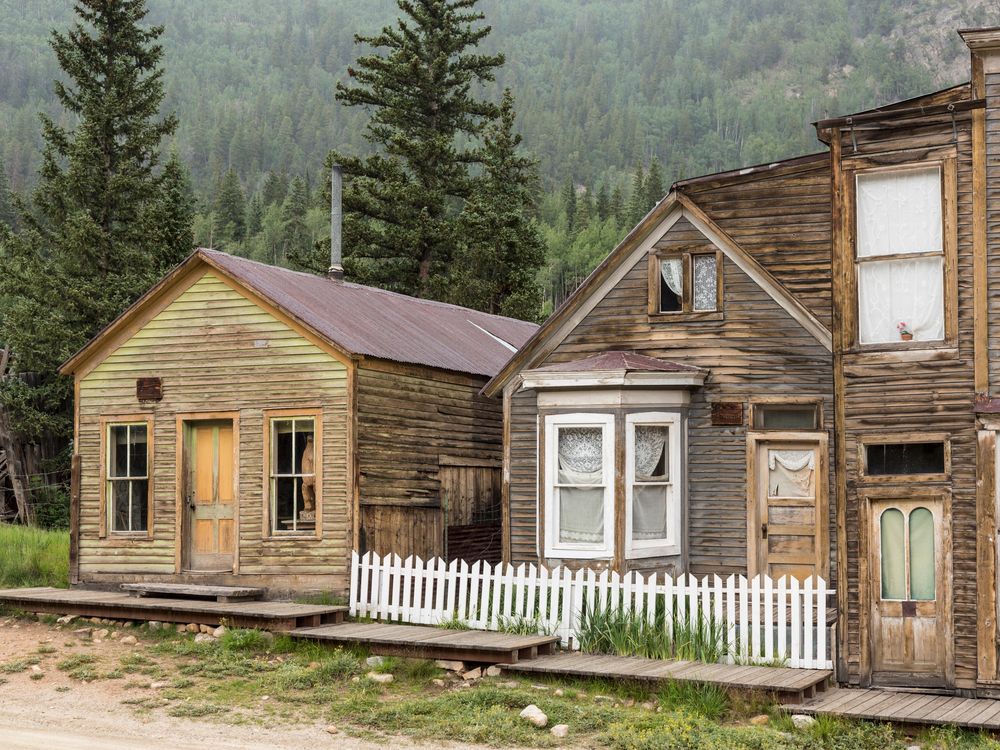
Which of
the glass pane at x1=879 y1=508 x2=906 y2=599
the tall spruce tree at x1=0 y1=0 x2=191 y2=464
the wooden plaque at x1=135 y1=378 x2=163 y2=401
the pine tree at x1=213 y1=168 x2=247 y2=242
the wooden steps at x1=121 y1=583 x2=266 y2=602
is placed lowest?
the wooden steps at x1=121 y1=583 x2=266 y2=602

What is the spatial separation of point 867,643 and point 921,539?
1286 mm

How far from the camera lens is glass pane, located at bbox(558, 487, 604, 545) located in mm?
16906

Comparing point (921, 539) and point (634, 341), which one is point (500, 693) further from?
point (634, 341)

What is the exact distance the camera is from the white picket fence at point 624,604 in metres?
13.8

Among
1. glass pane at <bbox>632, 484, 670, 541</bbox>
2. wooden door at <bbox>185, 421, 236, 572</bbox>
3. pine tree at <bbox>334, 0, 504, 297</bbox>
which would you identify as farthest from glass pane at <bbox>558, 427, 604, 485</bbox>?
pine tree at <bbox>334, 0, 504, 297</bbox>

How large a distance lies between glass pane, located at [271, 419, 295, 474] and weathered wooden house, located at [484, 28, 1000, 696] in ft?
10.7

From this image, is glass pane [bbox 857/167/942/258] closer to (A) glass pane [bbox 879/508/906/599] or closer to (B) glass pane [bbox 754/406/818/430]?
(A) glass pane [bbox 879/508/906/599]

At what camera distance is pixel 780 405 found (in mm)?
16766

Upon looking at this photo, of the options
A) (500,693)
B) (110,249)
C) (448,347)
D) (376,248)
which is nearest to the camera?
(500,693)

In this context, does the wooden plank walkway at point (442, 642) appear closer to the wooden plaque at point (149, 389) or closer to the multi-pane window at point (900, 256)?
the multi-pane window at point (900, 256)

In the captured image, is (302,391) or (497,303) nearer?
(302,391)

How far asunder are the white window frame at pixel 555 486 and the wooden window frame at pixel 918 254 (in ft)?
12.7

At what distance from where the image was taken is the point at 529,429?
60.1ft

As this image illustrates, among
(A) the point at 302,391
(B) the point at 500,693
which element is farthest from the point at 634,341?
(B) the point at 500,693
